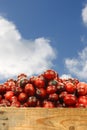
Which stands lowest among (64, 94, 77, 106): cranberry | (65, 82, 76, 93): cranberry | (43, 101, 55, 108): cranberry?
(43, 101, 55, 108): cranberry

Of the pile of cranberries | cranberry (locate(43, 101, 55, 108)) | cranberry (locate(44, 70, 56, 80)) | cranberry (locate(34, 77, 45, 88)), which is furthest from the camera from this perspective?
cranberry (locate(44, 70, 56, 80))

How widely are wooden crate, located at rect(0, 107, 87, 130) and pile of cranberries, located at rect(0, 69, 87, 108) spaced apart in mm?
278

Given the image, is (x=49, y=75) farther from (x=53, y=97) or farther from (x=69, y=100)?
(x=69, y=100)

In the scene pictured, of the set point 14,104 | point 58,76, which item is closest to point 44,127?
point 14,104

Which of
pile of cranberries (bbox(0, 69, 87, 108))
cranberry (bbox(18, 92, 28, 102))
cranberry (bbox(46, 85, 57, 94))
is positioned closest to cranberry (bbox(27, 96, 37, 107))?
pile of cranberries (bbox(0, 69, 87, 108))

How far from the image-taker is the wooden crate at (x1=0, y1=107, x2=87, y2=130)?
19.4ft

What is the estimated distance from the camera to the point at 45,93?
20.9 ft

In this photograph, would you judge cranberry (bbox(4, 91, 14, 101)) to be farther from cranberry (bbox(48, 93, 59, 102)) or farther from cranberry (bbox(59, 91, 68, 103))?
Answer: cranberry (bbox(59, 91, 68, 103))

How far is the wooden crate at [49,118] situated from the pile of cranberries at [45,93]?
278 mm

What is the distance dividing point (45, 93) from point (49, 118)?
53 cm

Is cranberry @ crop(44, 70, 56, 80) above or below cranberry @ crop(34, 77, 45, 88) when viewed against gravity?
above

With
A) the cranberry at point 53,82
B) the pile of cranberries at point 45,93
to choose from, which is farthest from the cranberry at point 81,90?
the cranberry at point 53,82

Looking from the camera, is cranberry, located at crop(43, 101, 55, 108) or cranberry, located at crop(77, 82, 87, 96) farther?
cranberry, located at crop(77, 82, 87, 96)

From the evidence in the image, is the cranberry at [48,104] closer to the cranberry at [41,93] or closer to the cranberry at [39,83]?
the cranberry at [41,93]
